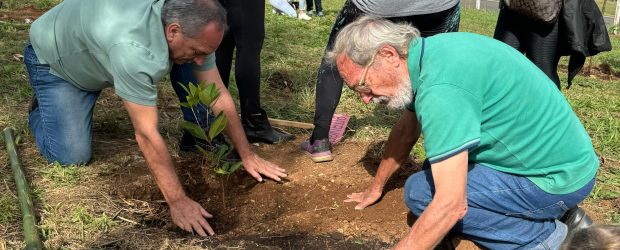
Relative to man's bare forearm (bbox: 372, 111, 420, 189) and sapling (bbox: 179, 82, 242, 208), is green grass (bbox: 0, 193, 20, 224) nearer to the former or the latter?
sapling (bbox: 179, 82, 242, 208)

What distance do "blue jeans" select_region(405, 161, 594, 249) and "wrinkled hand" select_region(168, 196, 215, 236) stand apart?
99 cm

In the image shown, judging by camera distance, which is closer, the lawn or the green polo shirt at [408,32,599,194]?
the green polo shirt at [408,32,599,194]

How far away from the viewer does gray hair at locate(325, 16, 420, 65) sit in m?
1.89

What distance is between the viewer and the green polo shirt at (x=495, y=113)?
174 cm

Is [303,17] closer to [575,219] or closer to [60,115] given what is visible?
[60,115]

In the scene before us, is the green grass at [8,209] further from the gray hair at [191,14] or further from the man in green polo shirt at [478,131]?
the man in green polo shirt at [478,131]

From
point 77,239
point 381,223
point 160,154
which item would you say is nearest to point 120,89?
point 160,154

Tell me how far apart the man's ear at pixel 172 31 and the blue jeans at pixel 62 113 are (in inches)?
30.0

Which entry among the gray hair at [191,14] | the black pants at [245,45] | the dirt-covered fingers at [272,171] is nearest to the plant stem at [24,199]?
the gray hair at [191,14]

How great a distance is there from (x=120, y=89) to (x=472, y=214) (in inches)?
62.2

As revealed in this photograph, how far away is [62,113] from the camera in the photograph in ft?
10.5

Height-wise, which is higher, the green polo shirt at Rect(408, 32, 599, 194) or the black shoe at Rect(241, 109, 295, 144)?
the green polo shirt at Rect(408, 32, 599, 194)

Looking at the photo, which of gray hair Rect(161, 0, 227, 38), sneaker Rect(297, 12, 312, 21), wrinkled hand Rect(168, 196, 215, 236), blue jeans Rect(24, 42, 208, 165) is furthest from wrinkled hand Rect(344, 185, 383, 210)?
sneaker Rect(297, 12, 312, 21)

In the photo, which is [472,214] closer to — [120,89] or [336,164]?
[336,164]
